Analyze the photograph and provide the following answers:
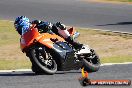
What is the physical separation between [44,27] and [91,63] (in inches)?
54.8

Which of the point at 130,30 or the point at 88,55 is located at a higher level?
the point at 88,55

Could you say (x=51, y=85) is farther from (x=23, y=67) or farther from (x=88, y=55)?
(x=23, y=67)

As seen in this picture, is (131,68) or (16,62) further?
(16,62)

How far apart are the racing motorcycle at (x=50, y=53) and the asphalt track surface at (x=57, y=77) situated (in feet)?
0.60

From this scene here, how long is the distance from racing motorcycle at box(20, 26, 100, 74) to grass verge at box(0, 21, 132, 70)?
A: 68.3 inches

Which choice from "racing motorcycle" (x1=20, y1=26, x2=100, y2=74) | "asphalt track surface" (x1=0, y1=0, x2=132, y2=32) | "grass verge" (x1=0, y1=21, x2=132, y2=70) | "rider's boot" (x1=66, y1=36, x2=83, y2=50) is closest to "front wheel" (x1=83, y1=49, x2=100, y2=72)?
"racing motorcycle" (x1=20, y1=26, x2=100, y2=74)

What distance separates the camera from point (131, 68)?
524 inches

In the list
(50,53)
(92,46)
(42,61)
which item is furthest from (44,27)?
(92,46)

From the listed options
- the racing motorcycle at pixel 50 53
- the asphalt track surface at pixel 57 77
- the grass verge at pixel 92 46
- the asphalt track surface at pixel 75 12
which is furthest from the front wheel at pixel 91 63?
the asphalt track surface at pixel 75 12

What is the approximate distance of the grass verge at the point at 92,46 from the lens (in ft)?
51.2

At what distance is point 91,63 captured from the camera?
43.3 feet

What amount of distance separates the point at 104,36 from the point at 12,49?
4437 millimetres

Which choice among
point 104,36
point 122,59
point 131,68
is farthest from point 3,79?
point 104,36

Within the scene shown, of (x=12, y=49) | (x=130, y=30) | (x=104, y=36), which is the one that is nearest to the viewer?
(x=12, y=49)
